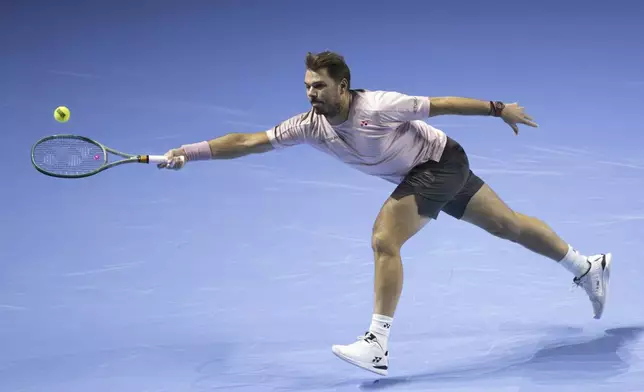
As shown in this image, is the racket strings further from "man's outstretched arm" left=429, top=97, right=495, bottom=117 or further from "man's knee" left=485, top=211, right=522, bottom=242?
"man's knee" left=485, top=211, right=522, bottom=242

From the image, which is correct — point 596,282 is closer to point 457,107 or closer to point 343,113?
point 457,107

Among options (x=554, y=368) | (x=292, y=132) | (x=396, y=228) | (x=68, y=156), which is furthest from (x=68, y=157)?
(x=554, y=368)

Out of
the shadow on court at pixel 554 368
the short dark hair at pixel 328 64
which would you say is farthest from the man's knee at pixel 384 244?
the short dark hair at pixel 328 64

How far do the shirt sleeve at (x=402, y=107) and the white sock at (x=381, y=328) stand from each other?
0.94m

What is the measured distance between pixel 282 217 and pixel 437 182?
1.96 meters

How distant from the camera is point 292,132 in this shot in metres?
5.47

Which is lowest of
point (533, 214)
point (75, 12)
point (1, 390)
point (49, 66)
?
point (1, 390)

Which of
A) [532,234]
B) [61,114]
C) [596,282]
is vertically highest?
[61,114]

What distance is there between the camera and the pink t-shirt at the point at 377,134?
5.33 meters

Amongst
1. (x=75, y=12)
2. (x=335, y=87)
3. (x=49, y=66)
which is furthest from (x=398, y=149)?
(x=75, y=12)

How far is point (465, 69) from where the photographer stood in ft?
31.0

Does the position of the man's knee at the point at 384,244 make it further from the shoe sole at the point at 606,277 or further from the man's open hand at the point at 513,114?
the shoe sole at the point at 606,277

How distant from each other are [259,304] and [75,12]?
5.42 m

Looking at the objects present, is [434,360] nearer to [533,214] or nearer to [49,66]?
[533,214]
